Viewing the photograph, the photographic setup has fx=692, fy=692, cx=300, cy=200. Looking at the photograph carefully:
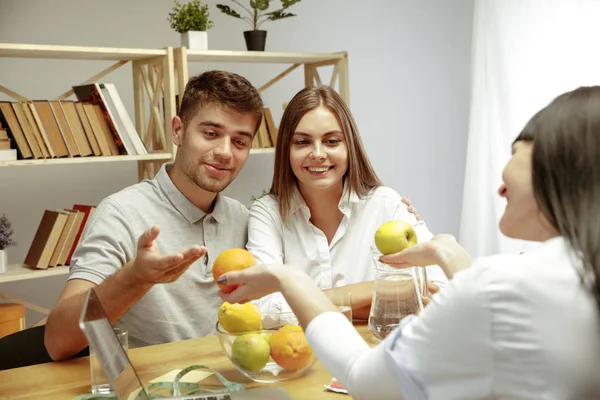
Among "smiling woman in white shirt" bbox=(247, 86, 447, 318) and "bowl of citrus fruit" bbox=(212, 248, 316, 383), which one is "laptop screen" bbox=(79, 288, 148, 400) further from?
"smiling woman in white shirt" bbox=(247, 86, 447, 318)

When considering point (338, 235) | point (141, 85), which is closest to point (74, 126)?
point (141, 85)

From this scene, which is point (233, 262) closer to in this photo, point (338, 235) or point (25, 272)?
point (338, 235)

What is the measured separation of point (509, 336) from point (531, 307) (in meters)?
0.04

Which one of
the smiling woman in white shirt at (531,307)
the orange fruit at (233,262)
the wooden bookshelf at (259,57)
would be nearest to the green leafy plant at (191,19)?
the wooden bookshelf at (259,57)

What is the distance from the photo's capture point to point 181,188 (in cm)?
207

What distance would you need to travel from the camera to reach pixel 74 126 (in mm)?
3158

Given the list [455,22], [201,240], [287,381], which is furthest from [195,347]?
[455,22]

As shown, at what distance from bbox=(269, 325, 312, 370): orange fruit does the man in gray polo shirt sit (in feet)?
1.93

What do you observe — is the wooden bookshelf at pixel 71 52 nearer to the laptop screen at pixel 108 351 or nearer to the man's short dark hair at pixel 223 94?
the man's short dark hair at pixel 223 94

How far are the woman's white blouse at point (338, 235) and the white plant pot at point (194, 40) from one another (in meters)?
1.40

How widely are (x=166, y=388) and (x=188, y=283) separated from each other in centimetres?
71

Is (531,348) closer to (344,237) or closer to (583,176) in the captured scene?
(583,176)

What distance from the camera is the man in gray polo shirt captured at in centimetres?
187

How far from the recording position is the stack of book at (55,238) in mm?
3113
